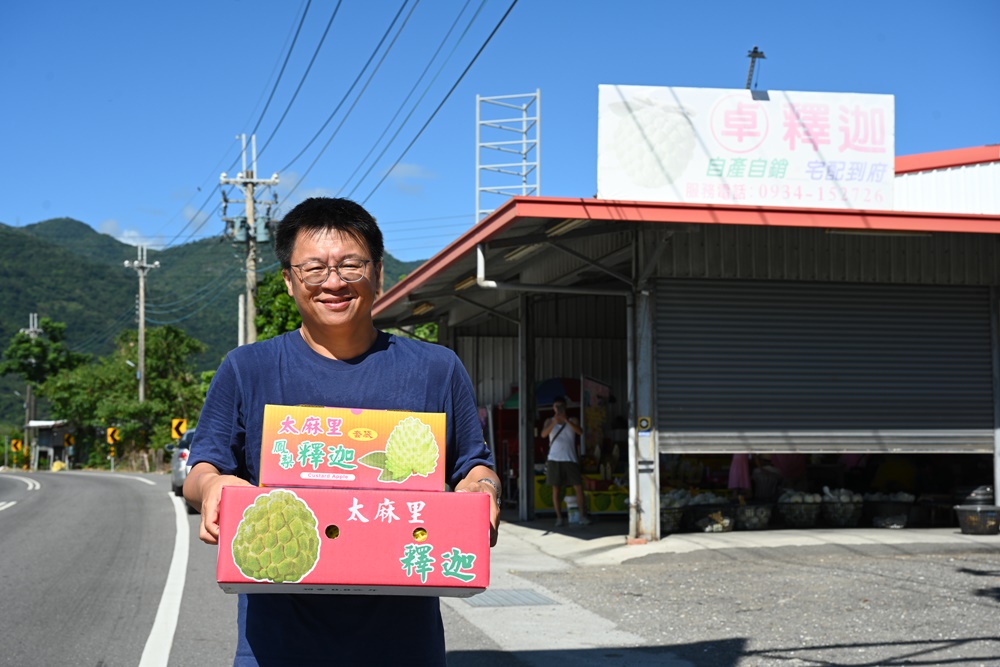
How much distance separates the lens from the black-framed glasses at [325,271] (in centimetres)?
295

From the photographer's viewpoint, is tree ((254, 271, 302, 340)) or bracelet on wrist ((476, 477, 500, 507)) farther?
tree ((254, 271, 302, 340))

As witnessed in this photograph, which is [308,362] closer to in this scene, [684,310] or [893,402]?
[684,310]

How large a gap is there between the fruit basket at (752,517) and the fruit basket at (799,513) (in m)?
0.33

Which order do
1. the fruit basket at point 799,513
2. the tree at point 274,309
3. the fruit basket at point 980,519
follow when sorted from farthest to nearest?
the tree at point 274,309
the fruit basket at point 799,513
the fruit basket at point 980,519

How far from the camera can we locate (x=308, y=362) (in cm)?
293

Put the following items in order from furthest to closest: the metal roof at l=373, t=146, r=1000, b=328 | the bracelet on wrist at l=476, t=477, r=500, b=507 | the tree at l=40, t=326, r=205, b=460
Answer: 1. the tree at l=40, t=326, r=205, b=460
2. the metal roof at l=373, t=146, r=1000, b=328
3. the bracelet on wrist at l=476, t=477, r=500, b=507

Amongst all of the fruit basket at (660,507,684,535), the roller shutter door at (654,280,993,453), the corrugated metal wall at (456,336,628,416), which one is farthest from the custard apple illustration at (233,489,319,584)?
the corrugated metal wall at (456,336,628,416)

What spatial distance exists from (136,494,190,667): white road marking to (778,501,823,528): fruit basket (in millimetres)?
7814

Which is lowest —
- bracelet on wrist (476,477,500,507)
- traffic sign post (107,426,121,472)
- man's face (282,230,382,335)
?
traffic sign post (107,426,121,472)

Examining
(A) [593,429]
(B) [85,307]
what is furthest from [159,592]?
(B) [85,307]

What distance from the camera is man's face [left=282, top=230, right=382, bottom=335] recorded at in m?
2.92

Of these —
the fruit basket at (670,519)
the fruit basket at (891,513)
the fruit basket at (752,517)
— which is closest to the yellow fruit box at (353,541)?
the fruit basket at (670,519)

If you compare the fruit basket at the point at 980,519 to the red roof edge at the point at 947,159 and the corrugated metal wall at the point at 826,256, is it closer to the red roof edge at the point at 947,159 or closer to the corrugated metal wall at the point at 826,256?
the corrugated metal wall at the point at 826,256

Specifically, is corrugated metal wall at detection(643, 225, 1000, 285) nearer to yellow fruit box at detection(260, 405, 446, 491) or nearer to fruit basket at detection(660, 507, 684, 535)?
fruit basket at detection(660, 507, 684, 535)
